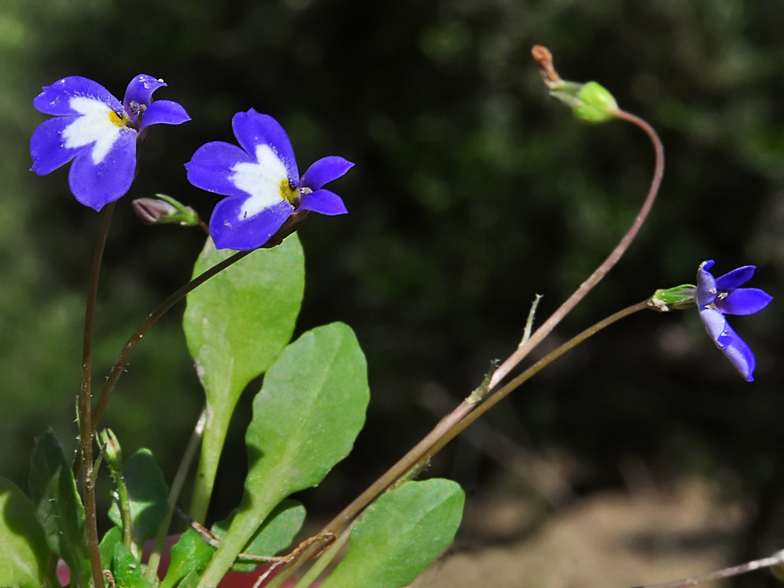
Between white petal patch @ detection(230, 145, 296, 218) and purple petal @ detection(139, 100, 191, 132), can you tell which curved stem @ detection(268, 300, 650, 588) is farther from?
purple petal @ detection(139, 100, 191, 132)

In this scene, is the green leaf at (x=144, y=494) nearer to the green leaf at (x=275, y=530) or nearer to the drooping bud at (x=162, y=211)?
the green leaf at (x=275, y=530)

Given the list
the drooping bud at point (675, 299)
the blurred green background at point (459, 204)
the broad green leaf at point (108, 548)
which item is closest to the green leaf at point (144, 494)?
the broad green leaf at point (108, 548)

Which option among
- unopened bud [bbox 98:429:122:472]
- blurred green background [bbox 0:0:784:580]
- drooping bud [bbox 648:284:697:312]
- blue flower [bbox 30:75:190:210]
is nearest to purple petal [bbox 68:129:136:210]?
blue flower [bbox 30:75:190:210]

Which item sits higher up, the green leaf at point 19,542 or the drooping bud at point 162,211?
the drooping bud at point 162,211

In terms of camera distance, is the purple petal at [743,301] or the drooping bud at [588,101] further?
the drooping bud at [588,101]

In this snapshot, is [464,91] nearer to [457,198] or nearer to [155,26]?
[457,198]
